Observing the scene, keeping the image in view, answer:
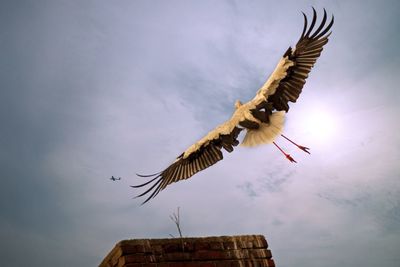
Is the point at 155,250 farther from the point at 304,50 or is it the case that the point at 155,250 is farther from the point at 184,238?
the point at 304,50

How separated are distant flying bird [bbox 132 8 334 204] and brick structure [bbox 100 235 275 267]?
296cm

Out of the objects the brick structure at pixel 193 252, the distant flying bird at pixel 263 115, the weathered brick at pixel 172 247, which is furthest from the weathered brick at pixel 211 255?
the distant flying bird at pixel 263 115

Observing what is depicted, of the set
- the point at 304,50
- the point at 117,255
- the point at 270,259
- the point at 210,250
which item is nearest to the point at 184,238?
the point at 210,250

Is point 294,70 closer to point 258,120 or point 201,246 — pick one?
point 258,120

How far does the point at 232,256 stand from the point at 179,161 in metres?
3.62

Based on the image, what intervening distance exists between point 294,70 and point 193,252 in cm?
422

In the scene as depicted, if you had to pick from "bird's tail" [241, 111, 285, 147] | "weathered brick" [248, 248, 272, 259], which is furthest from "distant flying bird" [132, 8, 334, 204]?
"weathered brick" [248, 248, 272, 259]

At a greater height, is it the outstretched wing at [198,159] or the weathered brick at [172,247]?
the outstretched wing at [198,159]

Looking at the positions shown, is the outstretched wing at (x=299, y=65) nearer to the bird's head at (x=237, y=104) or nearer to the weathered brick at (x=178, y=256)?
the bird's head at (x=237, y=104)

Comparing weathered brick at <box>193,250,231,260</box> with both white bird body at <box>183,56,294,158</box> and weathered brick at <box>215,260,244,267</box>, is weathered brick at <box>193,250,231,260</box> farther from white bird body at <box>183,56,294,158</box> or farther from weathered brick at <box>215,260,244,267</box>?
white bird body at <box>183,56,294,158</box>

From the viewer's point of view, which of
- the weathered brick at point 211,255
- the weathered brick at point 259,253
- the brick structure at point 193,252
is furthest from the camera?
the weathered brick at point 259,253

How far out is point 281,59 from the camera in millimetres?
6176

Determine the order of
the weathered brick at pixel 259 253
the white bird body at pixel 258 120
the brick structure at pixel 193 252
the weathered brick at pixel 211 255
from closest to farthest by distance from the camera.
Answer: the brick structure at pixel 193 252 → the weathered brick at pixel 211 255 → the weathered brick at pixel 259 253 → the white bird body at pixel 258 120

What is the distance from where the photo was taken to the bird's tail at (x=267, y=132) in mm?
6016
